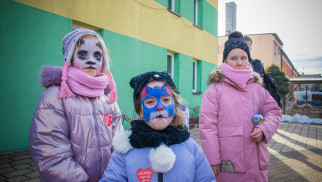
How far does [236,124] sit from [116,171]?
4.08 feet

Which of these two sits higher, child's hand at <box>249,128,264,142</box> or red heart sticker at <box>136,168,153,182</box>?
child's hand at <box>249,128,264,142</box>

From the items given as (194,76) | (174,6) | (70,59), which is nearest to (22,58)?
(70,59)

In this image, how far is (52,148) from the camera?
1399mm

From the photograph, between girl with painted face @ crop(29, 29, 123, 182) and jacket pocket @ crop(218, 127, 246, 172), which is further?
jacket pocket @ crop(218, 127, 246, 172)

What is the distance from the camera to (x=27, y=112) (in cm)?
385

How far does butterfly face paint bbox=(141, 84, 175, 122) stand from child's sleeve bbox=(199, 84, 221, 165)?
2.25 feet

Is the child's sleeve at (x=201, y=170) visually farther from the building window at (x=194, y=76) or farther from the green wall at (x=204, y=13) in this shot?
the building window at (x=194, y=76)

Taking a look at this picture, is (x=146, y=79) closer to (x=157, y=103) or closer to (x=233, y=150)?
(x=157, y=103)

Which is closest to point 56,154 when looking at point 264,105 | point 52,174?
point 52,174

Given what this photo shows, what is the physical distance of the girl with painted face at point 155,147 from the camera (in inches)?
49.4

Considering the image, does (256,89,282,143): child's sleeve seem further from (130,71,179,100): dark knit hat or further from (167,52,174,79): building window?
(167,52,174,79): building window

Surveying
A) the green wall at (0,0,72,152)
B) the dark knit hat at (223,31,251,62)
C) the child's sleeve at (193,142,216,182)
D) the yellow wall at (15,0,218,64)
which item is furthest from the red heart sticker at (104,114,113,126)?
the yellow wall at (15,0,218,64)

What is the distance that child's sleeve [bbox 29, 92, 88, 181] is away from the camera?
1.38m

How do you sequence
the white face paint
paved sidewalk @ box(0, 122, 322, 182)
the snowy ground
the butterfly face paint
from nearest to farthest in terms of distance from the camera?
the butterfly face paint → the white face paint → paved sidewalk @ box(0, 122, 322, 182) → the snowy ground
